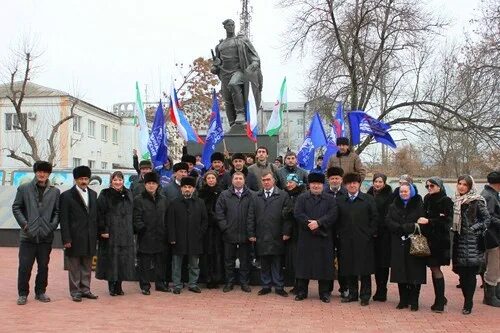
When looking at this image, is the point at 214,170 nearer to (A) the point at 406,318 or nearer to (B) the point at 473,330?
(A) the point at 406,318

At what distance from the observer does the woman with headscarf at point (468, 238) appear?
8.00 metres

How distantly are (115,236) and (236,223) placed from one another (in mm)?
1830

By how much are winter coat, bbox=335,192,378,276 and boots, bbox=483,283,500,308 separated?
1798 millimetres

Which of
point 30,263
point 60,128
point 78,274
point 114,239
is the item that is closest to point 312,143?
point 114,239

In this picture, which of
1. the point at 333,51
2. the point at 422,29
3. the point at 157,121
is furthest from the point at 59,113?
the point at 157,121

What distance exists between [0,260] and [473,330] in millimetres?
10515

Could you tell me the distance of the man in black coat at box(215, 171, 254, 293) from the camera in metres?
9.38

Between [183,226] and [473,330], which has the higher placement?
[183,226]

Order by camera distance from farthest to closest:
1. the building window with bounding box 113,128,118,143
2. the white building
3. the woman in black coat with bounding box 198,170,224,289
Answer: the building window with bounding box 113,128,118,143 → the white building → the woman in black coat with bounding box 198,170,224,289

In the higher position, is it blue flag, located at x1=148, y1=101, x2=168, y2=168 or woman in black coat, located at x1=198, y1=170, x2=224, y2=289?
blue flag, located at x1=148, y1=101, x2=168, y2=168

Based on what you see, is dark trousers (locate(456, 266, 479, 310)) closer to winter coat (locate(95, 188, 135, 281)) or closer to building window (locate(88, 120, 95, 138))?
winter coat (locate(95, 188, 135, 281))

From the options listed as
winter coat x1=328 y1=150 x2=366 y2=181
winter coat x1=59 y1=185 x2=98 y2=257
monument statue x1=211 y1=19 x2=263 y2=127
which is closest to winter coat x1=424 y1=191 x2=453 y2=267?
winter coat x1=328 y1=150 x2=366 y2=181

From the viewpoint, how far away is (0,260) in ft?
44.8

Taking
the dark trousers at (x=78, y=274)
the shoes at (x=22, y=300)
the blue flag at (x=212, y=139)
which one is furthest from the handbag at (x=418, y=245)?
the shoes at (x=22, y=300)
